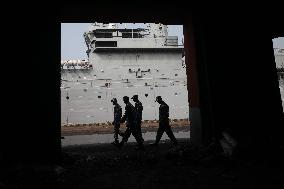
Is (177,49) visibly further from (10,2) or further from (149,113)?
(10,2)

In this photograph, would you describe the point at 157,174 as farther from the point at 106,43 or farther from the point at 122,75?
the point at 106,43

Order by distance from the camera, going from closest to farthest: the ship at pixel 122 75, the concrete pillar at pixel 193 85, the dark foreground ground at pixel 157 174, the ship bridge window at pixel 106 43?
the dark foreground ground at pixel 157 174 < the concrete pillar at pixel 193 85 < the ship at pixel 122 75 < the ship bridge window at pixel 106 43

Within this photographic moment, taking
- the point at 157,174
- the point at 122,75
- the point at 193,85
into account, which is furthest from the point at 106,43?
the point at 157,174

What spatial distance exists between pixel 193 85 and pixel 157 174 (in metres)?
2.76

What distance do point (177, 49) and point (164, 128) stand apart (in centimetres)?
2266

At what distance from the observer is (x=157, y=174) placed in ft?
12.8

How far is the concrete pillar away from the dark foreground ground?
93 cm

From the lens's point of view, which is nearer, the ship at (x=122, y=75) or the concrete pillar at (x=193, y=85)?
the concrete pillar at (x=193, y=85)

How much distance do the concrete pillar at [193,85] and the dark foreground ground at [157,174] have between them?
3.04ft

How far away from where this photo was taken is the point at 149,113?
2689cm

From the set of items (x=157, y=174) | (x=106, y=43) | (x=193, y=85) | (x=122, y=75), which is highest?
(x=106, y=43)

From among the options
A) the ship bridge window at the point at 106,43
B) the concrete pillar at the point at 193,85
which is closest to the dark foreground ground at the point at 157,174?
the concrete pillar at the point at 193,85

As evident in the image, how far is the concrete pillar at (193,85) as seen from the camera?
589cm

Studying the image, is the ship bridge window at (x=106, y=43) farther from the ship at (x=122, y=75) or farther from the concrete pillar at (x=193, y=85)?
the concrete pillar at (x=193, y=85)
